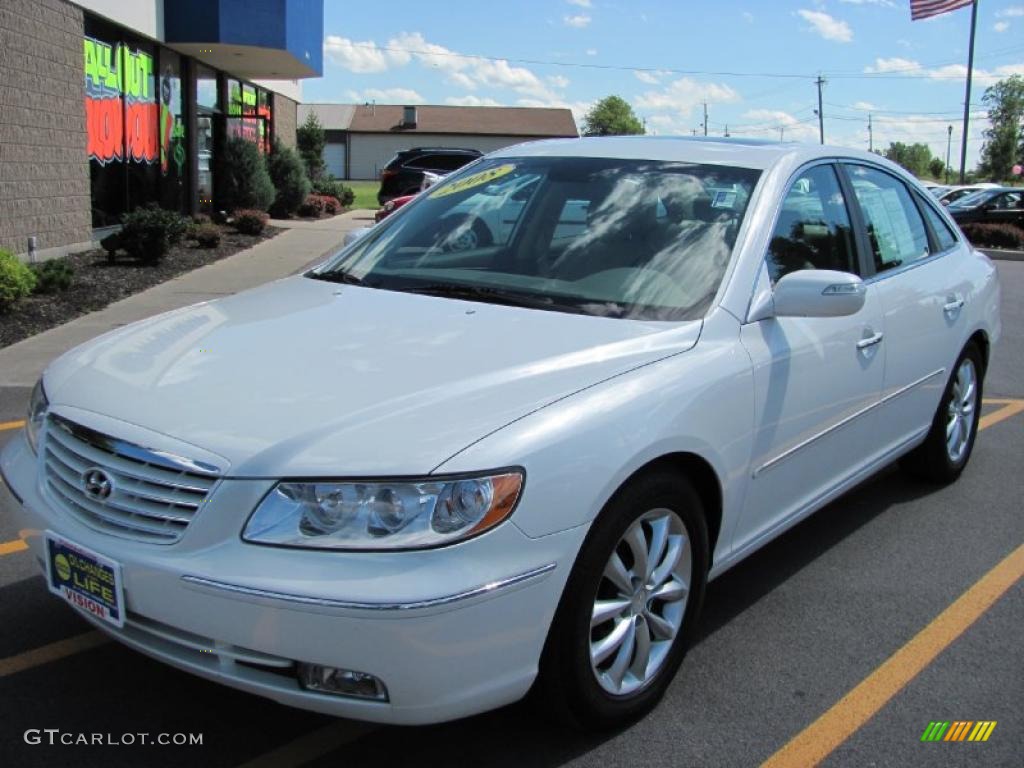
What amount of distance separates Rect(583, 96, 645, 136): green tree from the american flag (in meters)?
82.3

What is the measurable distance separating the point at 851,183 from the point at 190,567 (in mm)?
3289

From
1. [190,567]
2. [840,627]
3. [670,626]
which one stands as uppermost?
[190,567]

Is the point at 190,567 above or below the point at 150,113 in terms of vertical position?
below

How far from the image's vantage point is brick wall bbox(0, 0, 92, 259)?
11.9 metres

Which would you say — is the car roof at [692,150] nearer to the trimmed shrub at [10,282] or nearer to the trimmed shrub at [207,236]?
the trimmed shrub at [10,282]

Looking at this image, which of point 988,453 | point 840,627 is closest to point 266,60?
point 988,453

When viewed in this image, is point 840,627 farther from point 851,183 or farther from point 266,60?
point 266,60

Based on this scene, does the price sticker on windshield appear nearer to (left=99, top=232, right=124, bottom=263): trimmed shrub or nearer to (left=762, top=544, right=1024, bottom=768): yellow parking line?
(left=762, top=544, right=1024, bottom=768): yellow parking line

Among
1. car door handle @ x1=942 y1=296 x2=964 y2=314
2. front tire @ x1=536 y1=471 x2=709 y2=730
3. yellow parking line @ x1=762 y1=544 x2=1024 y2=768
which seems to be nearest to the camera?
front tire @ x1=536 y1=471 x2=709 y2=730

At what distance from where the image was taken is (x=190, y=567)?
2.43 metres

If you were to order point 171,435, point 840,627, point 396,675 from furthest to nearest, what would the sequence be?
point 840,627 → point 171,435 → point 396,675

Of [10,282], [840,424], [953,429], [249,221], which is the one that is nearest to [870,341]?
[840,424]

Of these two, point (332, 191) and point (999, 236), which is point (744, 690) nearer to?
point (999, 236)

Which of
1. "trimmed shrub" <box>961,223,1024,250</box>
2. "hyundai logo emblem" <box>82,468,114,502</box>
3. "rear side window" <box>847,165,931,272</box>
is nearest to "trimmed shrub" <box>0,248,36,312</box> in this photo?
"hyundai logo emblem" <box>82,468,114,502</box>
